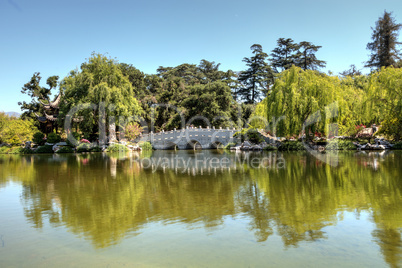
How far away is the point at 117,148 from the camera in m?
26.9

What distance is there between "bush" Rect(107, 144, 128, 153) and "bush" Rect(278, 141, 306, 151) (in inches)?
510

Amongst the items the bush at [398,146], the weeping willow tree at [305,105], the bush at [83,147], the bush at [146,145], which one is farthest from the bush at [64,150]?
the bush at [398,146]

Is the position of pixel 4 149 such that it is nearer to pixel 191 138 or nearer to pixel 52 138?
pixel 52 138

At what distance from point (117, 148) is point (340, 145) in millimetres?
17690

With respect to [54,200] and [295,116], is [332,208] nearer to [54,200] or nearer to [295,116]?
[54,200]

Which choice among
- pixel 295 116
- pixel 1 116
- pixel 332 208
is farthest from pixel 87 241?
pixel 1 116

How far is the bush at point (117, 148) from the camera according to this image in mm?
26605

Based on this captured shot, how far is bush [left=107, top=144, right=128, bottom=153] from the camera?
2660 cm

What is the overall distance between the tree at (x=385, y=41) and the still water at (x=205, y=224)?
30727 mm

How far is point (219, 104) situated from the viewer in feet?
112

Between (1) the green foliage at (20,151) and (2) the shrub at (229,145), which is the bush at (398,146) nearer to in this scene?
(2) the shrub at (229,145)

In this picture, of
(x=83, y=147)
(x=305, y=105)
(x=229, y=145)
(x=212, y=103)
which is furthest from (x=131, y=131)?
(x=305, y=105)

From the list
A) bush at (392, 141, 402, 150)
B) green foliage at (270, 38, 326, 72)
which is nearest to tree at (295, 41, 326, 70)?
green foliage at (270, 38, 326, 72)

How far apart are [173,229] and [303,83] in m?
18.4
